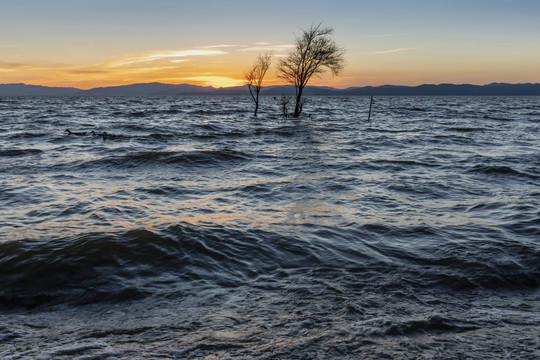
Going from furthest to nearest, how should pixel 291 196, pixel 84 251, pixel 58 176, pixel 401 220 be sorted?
pixel 58 176 → pixel 291 196 → pixel 401 220 → pixel 84 251

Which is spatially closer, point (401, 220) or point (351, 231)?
point (351, 231)

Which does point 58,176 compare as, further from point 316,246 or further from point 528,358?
point 528,358

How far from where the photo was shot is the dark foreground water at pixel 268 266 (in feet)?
11.8

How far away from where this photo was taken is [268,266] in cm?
566

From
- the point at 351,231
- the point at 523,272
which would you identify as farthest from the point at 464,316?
the point at 351,231

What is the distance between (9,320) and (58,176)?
953 cm

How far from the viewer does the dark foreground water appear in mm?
3592

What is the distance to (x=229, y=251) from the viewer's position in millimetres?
6188

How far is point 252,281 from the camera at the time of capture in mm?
5129

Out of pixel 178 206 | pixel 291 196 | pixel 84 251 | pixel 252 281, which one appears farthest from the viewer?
pixel 291 196

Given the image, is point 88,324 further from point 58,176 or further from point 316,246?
point 58,176

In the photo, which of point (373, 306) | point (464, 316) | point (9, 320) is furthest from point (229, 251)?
point (464, 316)

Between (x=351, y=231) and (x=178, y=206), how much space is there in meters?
4.19

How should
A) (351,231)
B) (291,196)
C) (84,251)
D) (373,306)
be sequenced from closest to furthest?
(373,306) → (84,251) → (351,231) → (291,196)
